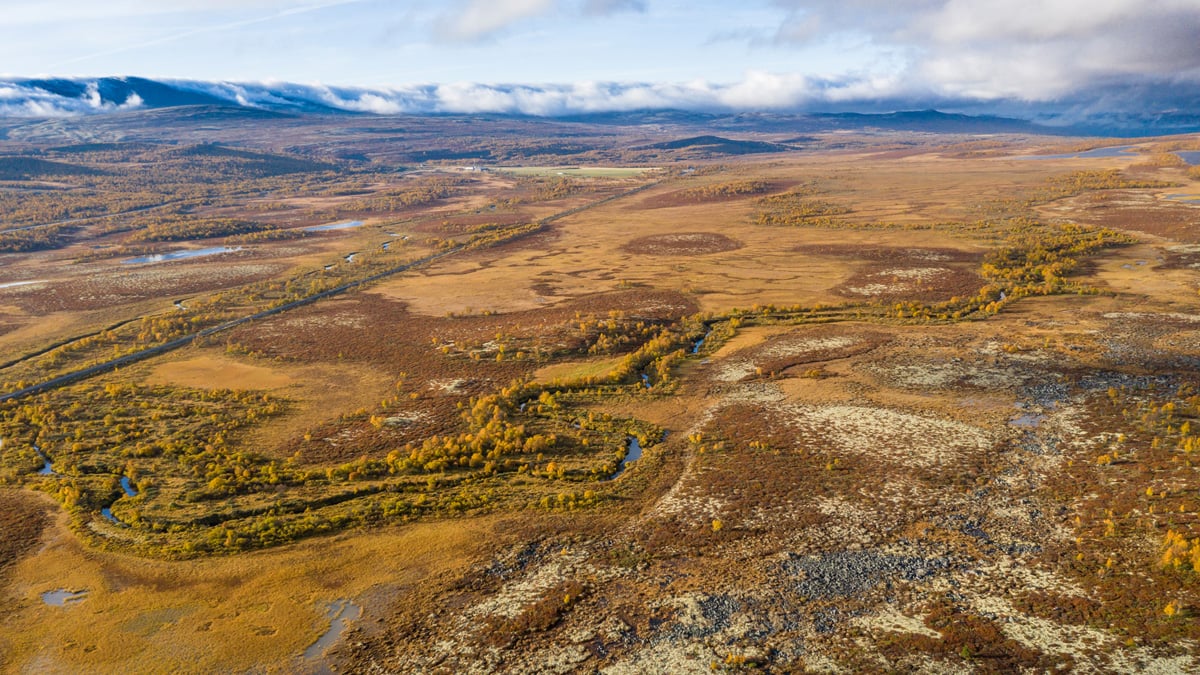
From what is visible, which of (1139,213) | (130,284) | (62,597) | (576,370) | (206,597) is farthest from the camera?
(1139,213)

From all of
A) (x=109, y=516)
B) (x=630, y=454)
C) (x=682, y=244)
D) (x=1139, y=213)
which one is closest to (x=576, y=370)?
(x=630, y=454)

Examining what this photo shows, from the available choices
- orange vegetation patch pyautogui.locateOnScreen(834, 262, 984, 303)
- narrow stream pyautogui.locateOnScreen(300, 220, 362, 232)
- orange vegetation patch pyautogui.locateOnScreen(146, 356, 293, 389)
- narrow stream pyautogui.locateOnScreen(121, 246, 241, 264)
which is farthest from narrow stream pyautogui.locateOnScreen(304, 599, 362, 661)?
narrow stream pyautogui.locateOnScreen(300, 220, 362, 232)

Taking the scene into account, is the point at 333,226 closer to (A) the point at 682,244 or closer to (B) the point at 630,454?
(A) the point at 682,244

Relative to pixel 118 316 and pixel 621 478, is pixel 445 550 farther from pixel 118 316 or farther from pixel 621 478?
pixel 118 316

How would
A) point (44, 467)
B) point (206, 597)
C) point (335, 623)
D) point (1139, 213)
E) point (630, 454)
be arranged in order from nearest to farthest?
point (335, 623) → point (206, 597) → point (44, 467) → point (630, 454) → point (1139, 213)

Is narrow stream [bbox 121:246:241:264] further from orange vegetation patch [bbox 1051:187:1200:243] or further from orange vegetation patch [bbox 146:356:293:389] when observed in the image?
orange vegetation patch [bbox 1051:187:1200:243]

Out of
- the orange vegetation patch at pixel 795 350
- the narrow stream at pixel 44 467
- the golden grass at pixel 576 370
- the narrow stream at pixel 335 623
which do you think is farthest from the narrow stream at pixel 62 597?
the orange vegetation patch at pixel 795 350

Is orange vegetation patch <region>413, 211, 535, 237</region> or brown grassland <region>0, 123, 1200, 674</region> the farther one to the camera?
orange vegetation patch <region>413, 211, 535, 237</region>

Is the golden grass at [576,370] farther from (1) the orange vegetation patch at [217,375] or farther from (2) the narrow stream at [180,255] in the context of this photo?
(2) the narrow stream at [180,255]
